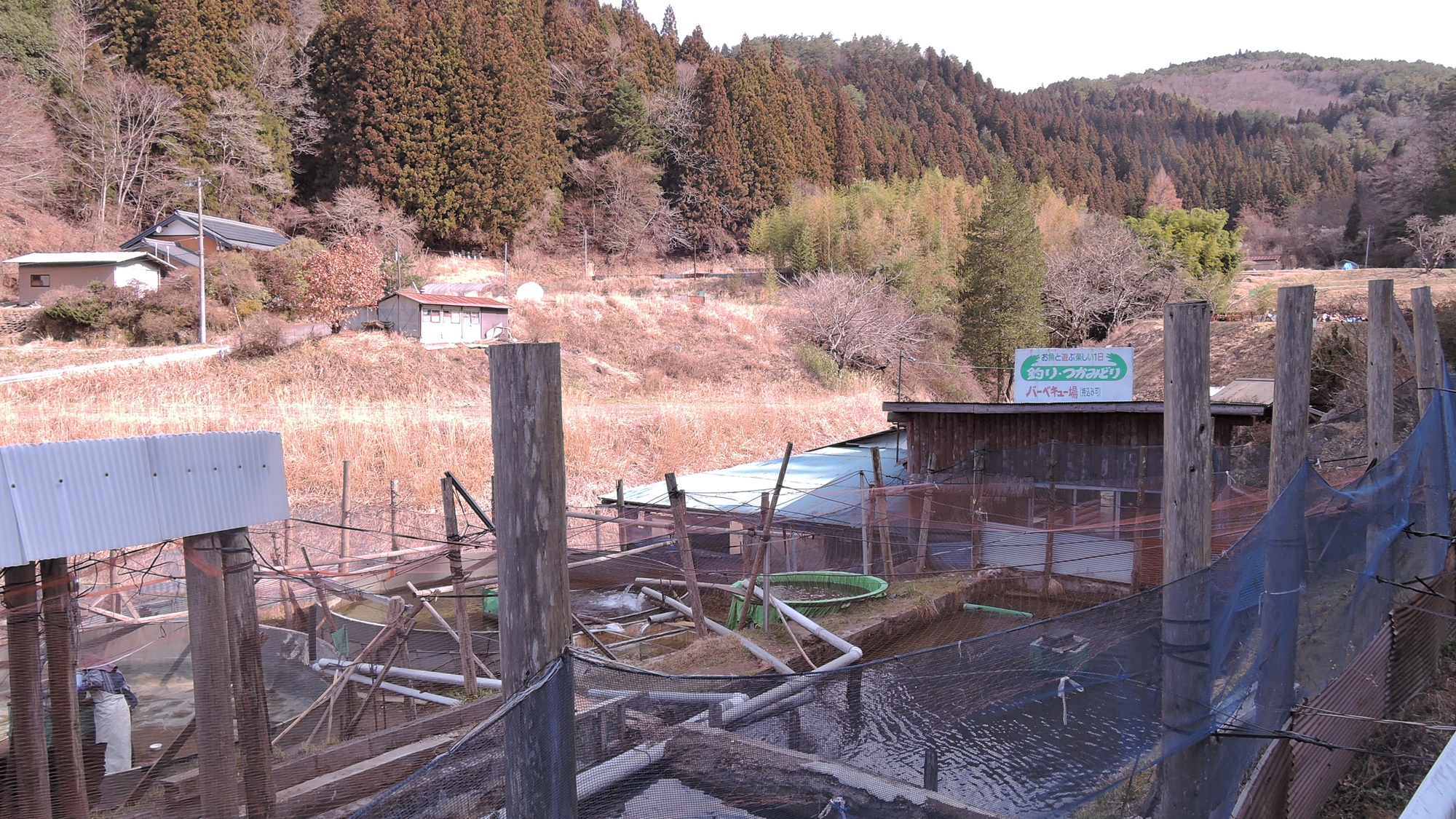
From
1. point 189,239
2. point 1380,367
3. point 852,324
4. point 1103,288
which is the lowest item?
→ point 1380,367

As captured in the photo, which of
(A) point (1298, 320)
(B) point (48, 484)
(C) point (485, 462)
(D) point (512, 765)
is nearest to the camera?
(D) point (512, 765)

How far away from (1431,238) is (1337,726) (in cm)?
5977

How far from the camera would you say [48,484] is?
3.46 meters

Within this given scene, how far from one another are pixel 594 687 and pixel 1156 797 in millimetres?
2424

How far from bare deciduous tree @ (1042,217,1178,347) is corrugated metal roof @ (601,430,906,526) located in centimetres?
2364

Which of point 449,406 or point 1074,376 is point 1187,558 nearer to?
point 1074,376

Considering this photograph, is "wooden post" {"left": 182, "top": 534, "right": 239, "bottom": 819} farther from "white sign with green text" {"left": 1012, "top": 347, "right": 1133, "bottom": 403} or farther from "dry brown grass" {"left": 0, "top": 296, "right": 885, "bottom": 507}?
"dry brown grass" {"left": 0, "top": 296, "right": 885, "bottom": 507}

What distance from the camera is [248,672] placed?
416 cm

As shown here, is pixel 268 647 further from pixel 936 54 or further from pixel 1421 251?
pixel 936 54

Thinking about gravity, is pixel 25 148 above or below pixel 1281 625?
above

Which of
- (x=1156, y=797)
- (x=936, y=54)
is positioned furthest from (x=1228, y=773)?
(x=936, y=54)

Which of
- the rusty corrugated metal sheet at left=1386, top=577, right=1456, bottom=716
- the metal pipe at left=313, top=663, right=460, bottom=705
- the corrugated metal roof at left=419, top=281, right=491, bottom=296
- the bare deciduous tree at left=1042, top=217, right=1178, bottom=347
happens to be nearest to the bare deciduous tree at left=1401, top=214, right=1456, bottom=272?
the bare deciduous tree at left=1042, top=217, right=1178, bottom=347

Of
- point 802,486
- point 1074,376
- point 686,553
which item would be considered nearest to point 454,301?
point 802,486

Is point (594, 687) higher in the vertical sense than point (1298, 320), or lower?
lower
